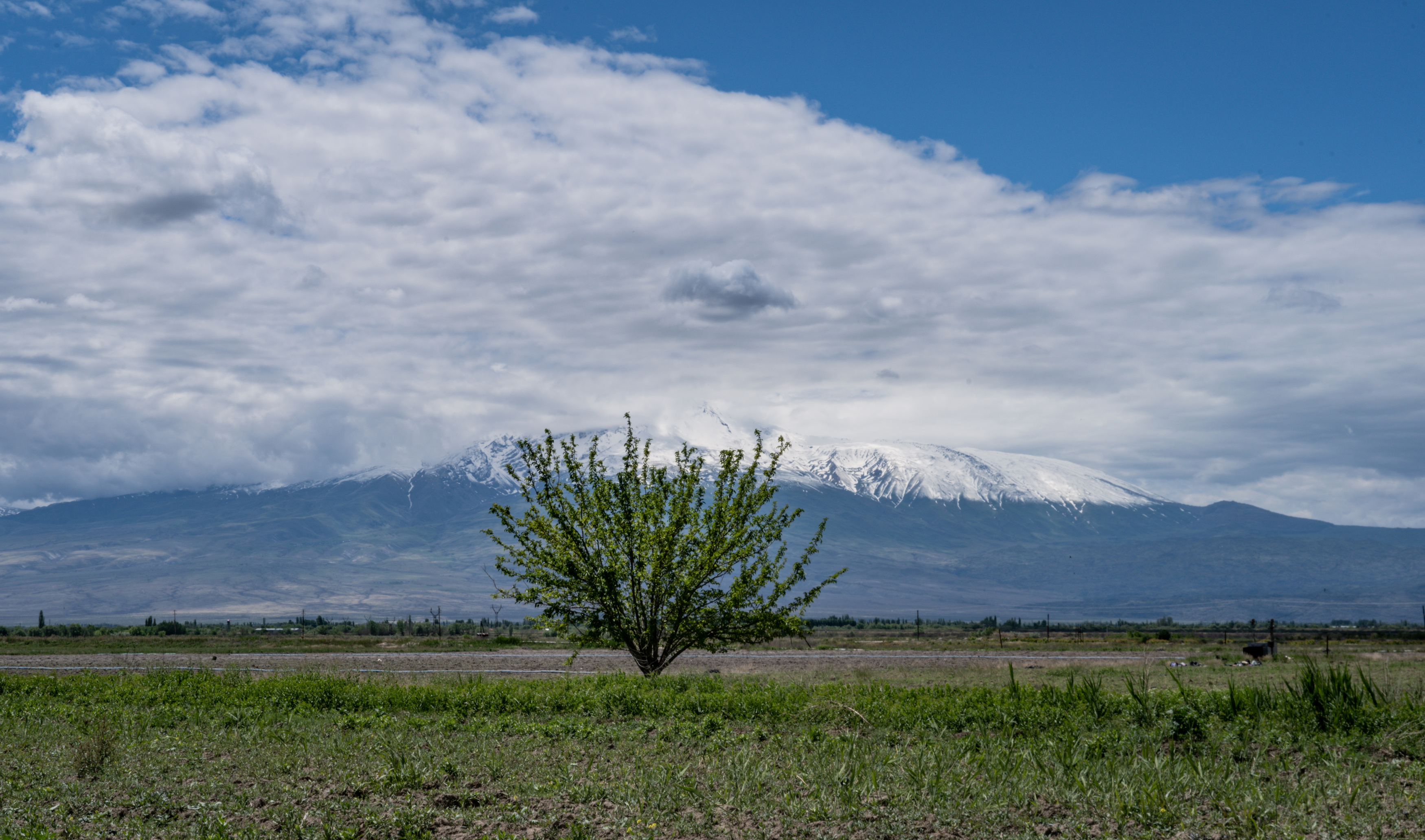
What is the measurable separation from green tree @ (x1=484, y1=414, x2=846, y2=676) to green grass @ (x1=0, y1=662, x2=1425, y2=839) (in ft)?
15.8

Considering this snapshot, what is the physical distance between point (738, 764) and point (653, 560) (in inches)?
447

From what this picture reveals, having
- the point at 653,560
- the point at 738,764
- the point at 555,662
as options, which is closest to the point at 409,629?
the point at 555,662

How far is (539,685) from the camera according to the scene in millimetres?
20297

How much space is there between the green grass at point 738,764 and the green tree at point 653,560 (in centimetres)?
482

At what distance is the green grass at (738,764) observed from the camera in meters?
9.98

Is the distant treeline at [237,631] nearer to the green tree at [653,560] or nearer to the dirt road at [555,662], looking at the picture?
the dirt road at [555,662]

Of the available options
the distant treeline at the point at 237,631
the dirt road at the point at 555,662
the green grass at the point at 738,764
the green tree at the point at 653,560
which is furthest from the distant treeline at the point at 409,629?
the green grass at the point at 738,764

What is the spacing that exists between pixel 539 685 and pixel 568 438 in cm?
724

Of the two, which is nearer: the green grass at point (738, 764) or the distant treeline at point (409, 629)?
the green grass at point (738, 764)

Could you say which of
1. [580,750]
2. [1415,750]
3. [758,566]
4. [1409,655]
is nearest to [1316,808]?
[1415,750]

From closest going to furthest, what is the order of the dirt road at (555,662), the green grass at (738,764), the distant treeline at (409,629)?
the green grass at (738,764), the dirt road at (555,662), the distant treeline at (409,629)

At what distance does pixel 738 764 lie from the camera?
12188mm

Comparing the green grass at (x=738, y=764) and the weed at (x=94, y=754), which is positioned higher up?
the weed at (x=94, y=754)

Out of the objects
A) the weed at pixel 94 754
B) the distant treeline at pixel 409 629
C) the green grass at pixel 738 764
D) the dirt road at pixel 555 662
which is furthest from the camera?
the distant treeline at pixel 409 629
